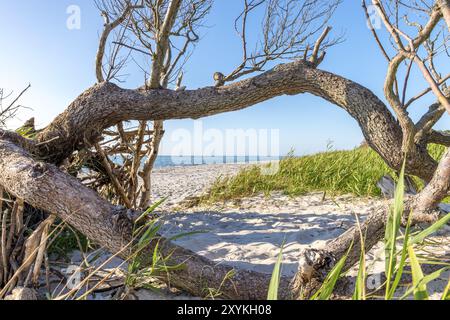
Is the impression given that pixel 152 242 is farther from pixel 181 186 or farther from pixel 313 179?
pixel 181 186

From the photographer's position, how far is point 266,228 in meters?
3.68

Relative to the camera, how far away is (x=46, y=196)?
6.79 ft

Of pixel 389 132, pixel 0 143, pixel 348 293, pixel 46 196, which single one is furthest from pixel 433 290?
pixel 0 143

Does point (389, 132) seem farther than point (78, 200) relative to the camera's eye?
Yes

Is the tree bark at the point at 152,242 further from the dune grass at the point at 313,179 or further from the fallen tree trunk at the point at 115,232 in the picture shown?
the dune grass at the point at 313,179

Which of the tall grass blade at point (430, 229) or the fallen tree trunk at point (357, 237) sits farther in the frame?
the fallen tree trunk at point (357, 237)

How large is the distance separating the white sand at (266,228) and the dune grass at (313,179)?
0.25 meters

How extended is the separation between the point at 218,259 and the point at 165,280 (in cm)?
73

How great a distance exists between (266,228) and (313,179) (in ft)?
7.16

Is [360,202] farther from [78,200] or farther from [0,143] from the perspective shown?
[0,143]

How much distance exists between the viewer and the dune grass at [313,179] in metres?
5.00

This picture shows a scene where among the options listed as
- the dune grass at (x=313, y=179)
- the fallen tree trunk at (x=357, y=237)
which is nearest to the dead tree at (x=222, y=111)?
→ the fallen tree trunk at (x=357, y=237)

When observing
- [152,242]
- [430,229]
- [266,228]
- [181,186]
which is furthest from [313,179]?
[181,186]

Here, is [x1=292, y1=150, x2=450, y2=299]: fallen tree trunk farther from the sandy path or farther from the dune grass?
the dune grass
